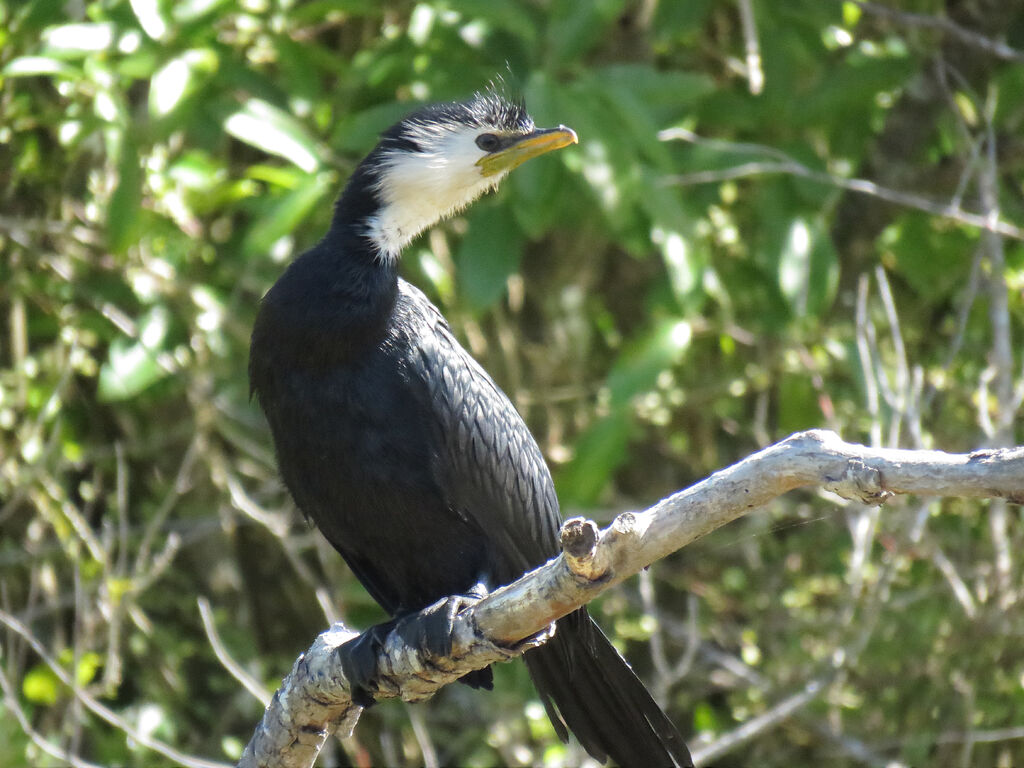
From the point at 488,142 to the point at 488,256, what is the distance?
919 mm

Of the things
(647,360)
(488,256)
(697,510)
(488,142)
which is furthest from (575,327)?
(697,510)

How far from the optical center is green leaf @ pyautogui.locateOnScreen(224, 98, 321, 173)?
4.41m

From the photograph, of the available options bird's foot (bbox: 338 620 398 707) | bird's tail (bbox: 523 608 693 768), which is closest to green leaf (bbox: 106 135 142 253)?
bird's foot (bbox: 338 620 398 707)

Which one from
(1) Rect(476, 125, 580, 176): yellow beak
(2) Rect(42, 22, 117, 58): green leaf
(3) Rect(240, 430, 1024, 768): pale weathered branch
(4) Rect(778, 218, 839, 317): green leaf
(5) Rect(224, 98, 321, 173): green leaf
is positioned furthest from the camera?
(4) Rect(778, 218, 839, 317): green leaf

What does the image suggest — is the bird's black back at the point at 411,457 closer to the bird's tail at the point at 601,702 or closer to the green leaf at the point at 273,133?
the bird's tail at the point at 601,702

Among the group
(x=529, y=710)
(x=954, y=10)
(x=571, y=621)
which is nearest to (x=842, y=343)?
(x=954, y=10)

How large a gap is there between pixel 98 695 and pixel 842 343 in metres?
3.51

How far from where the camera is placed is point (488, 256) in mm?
4676

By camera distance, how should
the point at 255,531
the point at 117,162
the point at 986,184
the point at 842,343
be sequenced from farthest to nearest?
the point at 255,531
the point at 842,343
the point at 986,184
the point at 117,162

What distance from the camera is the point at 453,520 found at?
3.50 meters

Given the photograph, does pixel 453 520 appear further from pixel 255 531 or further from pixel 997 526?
pixel 255 531

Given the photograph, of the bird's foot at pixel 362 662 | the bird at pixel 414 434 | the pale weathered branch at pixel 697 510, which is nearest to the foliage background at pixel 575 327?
the bird at pixel 414 434

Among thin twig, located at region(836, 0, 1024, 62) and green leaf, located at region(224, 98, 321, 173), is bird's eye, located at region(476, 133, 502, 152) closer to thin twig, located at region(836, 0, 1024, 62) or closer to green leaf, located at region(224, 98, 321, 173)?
green leaf, located at region(224, 98, 321, 173)

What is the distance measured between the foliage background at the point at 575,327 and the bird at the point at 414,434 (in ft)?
2.42
